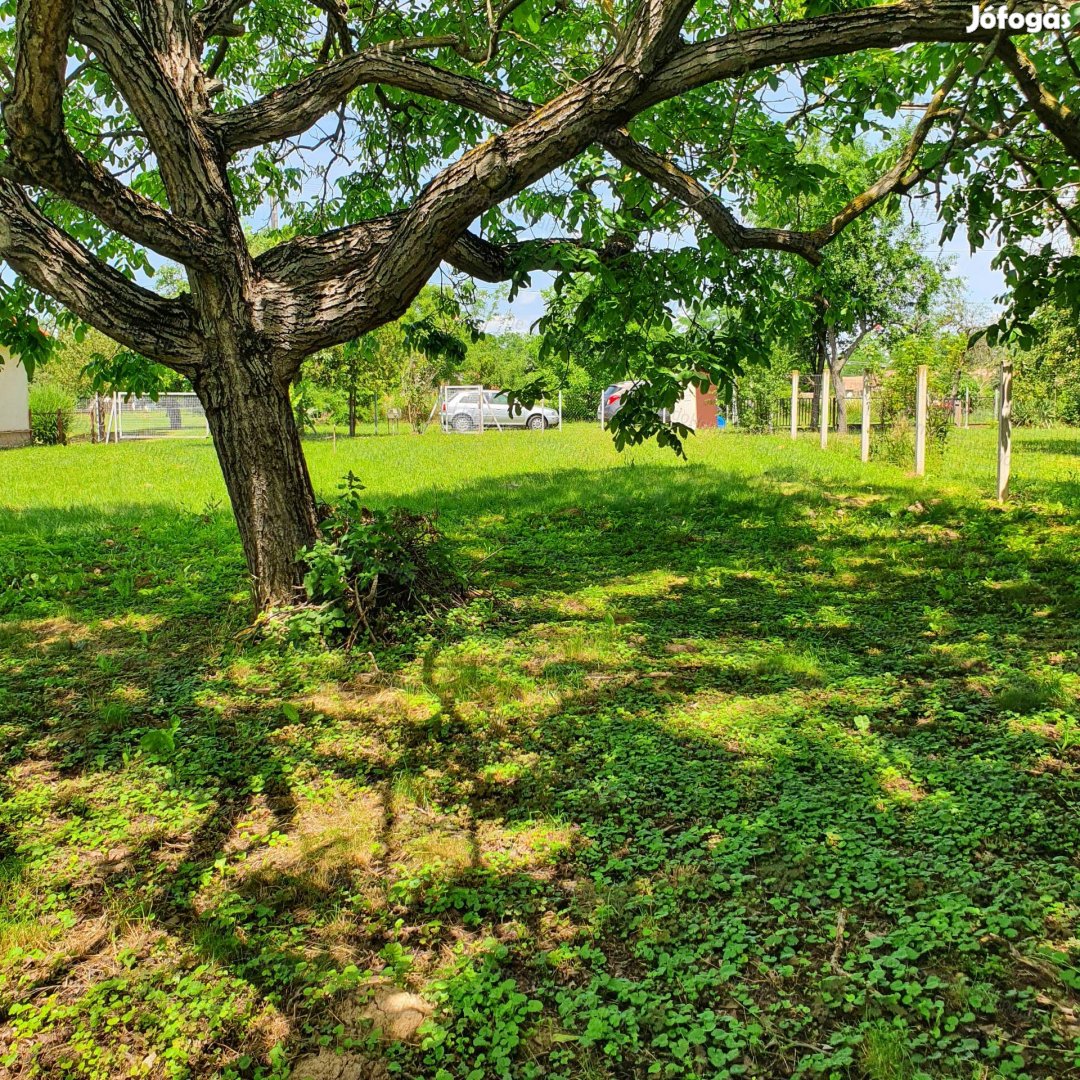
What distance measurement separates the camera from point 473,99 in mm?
5340

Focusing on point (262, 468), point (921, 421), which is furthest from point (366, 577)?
point (921, 421)

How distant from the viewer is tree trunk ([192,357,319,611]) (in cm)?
520

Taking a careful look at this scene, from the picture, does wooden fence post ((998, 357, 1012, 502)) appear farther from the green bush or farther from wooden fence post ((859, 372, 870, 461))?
the green bush

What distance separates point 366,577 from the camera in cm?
555

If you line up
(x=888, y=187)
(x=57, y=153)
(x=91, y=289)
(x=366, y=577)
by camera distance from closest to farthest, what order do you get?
(x=57, y=153) → (x=91, y=289) → (x=366, y=577) → (x=888, y=187)

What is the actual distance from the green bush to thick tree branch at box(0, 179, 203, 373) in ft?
78.8

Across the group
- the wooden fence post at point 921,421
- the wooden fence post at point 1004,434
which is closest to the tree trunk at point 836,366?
the wooden fence post at point 921,421

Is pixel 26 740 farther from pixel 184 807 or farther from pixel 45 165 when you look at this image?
pixel 45 165

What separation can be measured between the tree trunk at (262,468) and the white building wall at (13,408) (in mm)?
22970

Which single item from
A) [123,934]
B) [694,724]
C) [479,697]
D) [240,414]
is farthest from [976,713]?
[240,414]

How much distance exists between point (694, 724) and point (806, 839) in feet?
3.67

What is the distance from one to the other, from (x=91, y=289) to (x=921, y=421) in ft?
37.9

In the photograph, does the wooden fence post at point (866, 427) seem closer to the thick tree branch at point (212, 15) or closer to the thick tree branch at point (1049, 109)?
the thick tree branch at point (1049, 109)

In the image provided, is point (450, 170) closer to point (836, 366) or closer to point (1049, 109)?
point (1049, 109)
